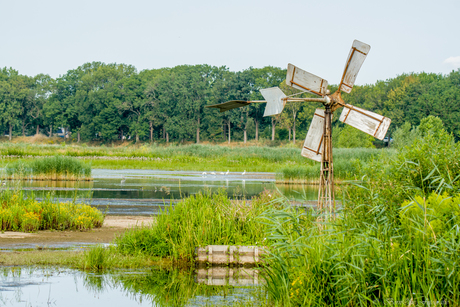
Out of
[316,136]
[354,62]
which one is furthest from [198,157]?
[354,62]

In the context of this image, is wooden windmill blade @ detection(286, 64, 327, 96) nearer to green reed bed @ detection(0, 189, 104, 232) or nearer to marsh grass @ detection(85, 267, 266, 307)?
marsh grass @ detection(85, 267, 266, 307)

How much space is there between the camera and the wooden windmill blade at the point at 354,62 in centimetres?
886

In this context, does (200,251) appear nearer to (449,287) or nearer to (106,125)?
(449,287)

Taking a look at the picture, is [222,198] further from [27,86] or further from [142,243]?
[27,86]

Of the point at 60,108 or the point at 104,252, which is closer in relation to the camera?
the point at 104,252

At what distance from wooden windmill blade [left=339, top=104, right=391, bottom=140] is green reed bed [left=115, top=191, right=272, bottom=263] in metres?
2.58

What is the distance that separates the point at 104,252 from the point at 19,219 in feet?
13.8

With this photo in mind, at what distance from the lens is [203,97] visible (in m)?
96.5

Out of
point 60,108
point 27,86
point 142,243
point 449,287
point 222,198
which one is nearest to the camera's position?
point 449,287

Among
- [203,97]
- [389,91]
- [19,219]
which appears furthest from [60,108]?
[19,219]

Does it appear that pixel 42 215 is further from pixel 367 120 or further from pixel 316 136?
pixel 367 120

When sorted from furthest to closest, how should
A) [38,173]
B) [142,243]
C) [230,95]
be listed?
[230,95], [38,173], [142,243]

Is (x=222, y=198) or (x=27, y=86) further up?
(x=27, y=86)

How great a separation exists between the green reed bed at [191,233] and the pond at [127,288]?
31.2 inches
